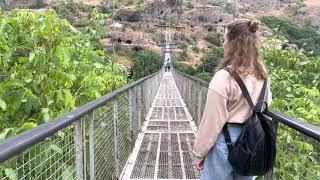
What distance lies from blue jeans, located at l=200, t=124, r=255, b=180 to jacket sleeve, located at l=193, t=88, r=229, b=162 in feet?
0.11

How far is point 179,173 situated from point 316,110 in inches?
52.6

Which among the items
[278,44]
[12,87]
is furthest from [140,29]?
[12,87]

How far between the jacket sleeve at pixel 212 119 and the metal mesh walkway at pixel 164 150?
1.89 m

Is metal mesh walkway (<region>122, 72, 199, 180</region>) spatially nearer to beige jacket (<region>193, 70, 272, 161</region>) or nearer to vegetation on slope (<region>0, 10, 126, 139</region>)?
vegetation on slope (<region>0, 10, 126, 139</region>)

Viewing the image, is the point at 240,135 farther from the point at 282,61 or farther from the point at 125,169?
the point at 282,61

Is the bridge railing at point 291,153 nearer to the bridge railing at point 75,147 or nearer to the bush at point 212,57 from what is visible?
the bridge railing at point 75,147

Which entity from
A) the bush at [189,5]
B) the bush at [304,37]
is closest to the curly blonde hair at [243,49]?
the bush at [304,37]

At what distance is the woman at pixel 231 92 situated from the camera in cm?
193

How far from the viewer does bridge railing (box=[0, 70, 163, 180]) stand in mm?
1291

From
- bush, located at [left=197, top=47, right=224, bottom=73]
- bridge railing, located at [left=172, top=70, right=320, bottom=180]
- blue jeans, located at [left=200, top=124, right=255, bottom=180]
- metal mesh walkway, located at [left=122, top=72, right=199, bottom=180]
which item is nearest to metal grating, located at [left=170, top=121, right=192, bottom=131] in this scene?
metal mesh walkway, located at [left=122, top=72, right=199, bottom=180]

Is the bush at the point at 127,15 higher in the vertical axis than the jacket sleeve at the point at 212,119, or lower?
higher

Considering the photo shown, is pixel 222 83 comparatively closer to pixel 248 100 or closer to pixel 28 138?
pixel 248 100

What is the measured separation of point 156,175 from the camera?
389 cm

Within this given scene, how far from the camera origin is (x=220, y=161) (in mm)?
1988
